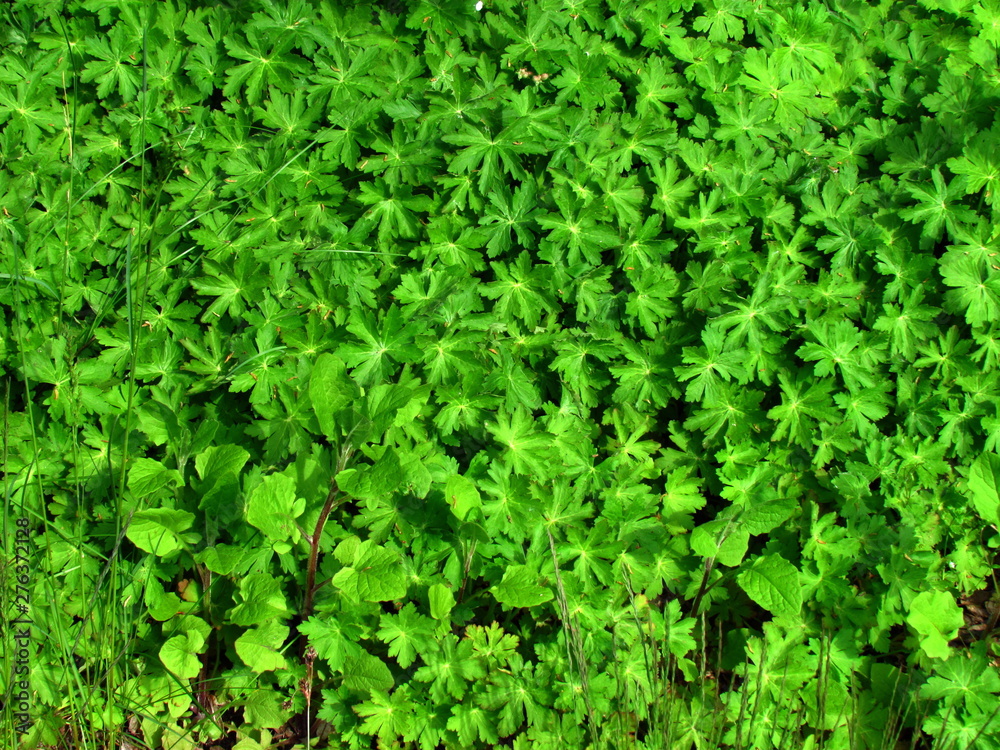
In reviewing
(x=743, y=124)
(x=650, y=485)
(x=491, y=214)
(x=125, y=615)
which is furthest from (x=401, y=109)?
(x=125, y=615)

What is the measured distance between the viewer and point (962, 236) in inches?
110

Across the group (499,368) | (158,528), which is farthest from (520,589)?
(158,528)

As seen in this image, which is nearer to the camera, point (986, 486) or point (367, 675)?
point (367, 675)

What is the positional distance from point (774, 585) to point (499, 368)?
1.15 metres

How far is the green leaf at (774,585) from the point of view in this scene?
96.9 inches

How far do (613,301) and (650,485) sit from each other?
2.29 feet

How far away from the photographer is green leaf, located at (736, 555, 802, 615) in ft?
8.07

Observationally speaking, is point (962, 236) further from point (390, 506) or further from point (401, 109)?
point (390, 506)

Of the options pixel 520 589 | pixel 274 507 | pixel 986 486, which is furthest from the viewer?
pixel 986 486

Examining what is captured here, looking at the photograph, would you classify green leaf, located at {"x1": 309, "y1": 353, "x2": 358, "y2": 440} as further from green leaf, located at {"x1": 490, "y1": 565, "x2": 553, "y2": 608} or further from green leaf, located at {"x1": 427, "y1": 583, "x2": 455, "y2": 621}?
green leaf, located at {"x1": 490, "y1": 565, "x2": 553, "y2": 608}

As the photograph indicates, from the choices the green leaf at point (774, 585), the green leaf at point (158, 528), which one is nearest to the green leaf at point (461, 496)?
the green leaf at point (158, 528)

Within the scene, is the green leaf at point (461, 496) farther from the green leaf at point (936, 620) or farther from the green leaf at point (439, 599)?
the green leaf at point (936, 620)

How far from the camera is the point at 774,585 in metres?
2.48

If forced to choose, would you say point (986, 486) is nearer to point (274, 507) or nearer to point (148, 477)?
point (274, 507)
